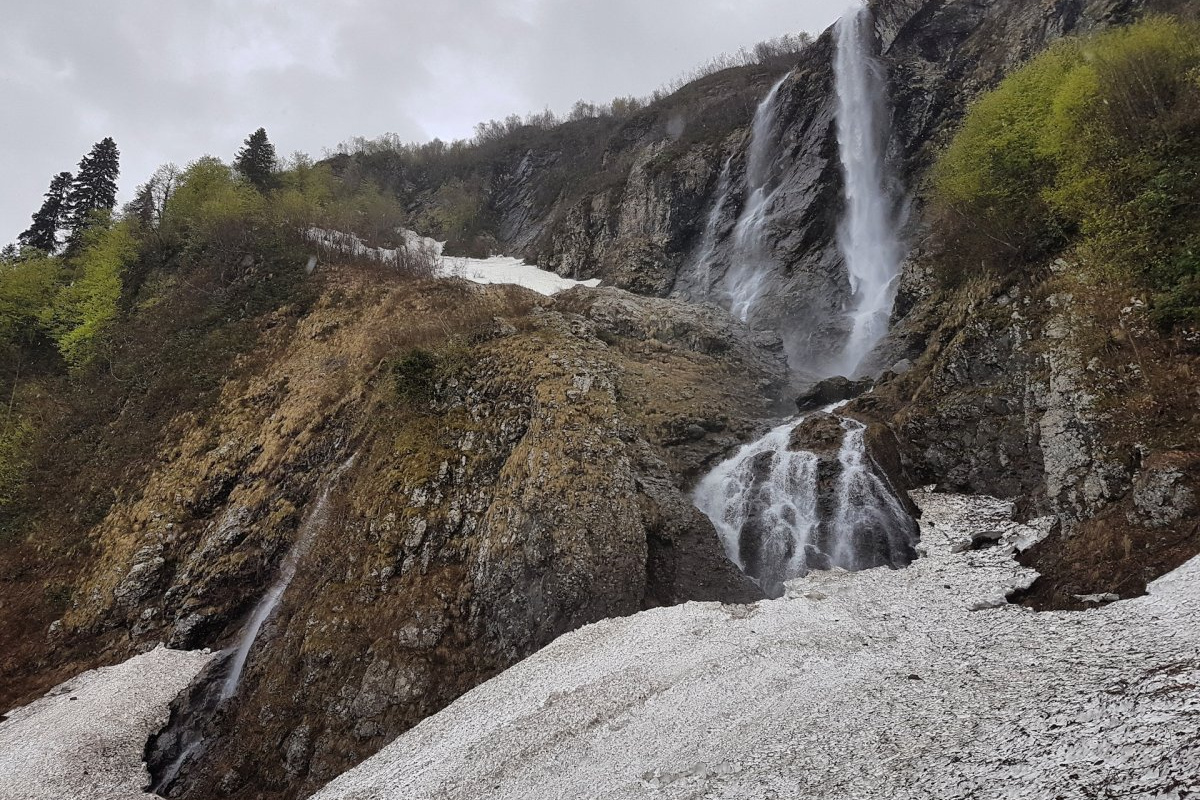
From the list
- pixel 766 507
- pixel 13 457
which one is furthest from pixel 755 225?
pixel 13 457

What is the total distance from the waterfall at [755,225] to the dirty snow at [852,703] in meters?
26.0

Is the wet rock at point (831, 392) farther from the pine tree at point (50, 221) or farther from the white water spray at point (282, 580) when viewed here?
the pine tree at point (50, 221)

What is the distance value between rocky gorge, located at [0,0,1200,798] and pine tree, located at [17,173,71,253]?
32.9m

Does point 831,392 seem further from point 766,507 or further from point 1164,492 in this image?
point 1164,492

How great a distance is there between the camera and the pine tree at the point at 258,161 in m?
46.3

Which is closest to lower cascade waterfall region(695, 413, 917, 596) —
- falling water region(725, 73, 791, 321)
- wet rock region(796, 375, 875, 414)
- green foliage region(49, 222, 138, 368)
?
wet rock region(796, 375, 875, 414)

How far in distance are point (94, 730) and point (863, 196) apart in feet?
143

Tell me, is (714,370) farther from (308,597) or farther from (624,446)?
(308,597)

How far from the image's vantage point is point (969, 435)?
50.8 ft

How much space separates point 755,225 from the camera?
1561 inches

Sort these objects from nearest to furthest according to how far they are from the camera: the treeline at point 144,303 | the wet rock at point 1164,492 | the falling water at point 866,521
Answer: the wet rock at point 1164,492 → the falling water at point 866,521 → the treeline at point 144,303

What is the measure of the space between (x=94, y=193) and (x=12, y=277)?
18814 millimetres

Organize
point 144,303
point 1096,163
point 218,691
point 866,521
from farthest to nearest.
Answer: point 144,303, point 866,521, point 218,691, point 1096,163

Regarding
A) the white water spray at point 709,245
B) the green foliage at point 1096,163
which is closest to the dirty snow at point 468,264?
the white water spray at point 709,245
